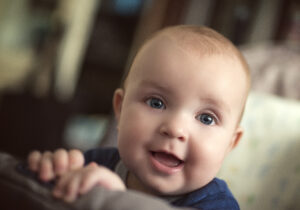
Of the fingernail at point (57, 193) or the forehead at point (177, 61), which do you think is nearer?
the fingernail at point (57, 193)

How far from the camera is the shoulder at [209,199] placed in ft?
1.52

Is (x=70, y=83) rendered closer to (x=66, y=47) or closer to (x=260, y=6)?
(x=66, y=47)

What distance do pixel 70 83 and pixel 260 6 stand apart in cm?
203

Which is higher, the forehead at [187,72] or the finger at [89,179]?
the forehead at [187,72]

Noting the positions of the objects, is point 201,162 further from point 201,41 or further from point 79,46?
point 79,46

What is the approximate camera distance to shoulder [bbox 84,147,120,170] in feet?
1.82

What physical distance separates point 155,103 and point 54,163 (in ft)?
0.43

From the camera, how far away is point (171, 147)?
40 centimetres

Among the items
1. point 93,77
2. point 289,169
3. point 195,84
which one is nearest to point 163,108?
point 195,84

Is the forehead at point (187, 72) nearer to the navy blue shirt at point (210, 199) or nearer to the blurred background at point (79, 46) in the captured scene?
the navy blue shirt at point (210, 199)

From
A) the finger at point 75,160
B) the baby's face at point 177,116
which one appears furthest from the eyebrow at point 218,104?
the finger at point 75,160

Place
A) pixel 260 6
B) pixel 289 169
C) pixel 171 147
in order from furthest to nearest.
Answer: pixel 260 6 < pixel 289 169 < pixel 171 147

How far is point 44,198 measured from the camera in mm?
316

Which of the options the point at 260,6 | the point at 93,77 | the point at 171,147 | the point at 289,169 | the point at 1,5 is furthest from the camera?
the point at 1,5
